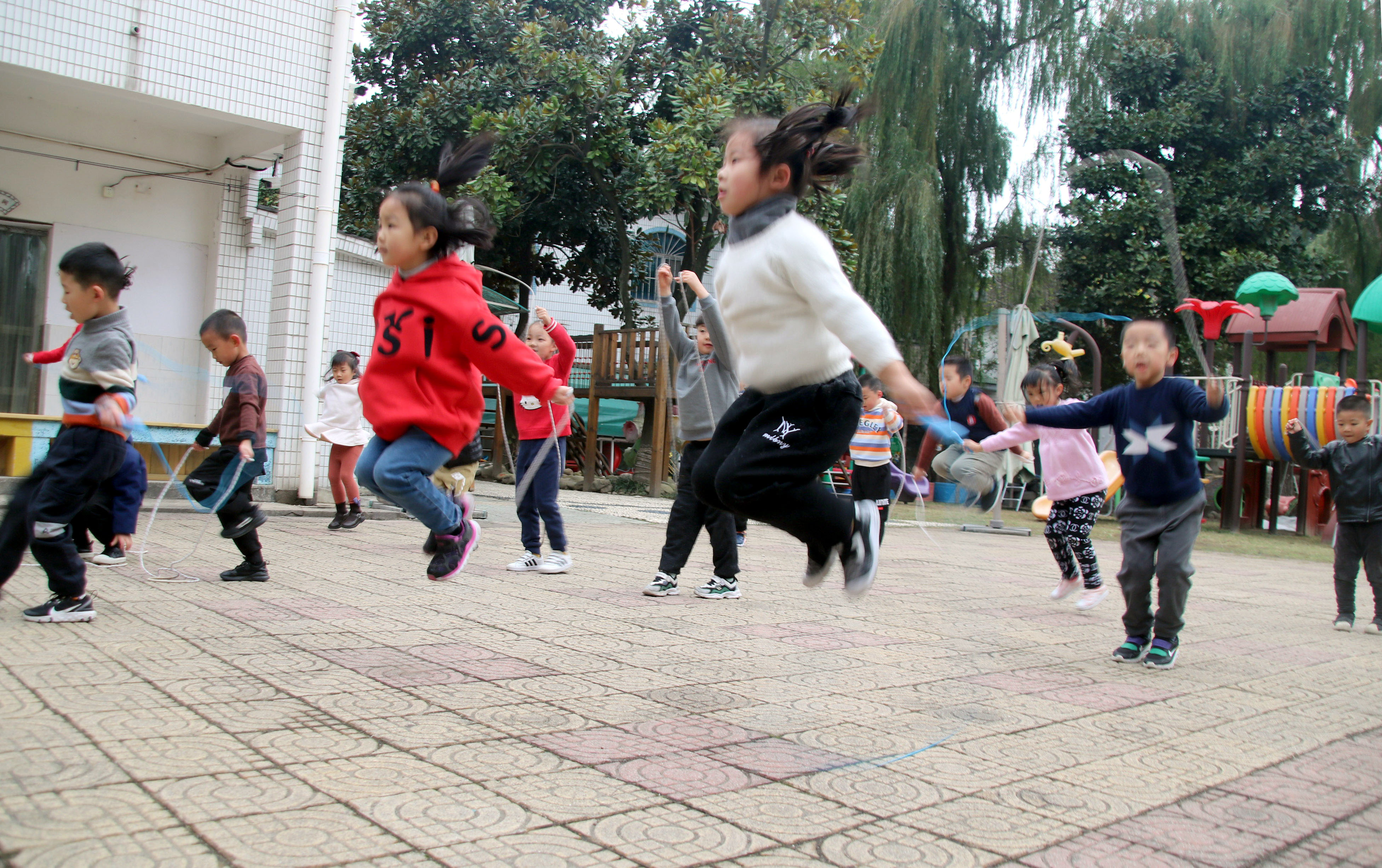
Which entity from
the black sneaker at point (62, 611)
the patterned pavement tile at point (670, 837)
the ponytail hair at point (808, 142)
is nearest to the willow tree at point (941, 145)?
the ponytail hair at point (808, 142)

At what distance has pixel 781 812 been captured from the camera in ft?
7.79

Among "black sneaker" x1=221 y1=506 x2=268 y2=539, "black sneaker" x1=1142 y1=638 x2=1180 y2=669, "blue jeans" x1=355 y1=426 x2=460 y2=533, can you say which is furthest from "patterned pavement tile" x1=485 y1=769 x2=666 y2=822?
"black sneaker" x1=221 y1=506 x2=268 y2=539

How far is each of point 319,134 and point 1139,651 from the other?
9091mm

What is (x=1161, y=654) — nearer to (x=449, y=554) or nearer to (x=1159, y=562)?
(x=1159, y=562)

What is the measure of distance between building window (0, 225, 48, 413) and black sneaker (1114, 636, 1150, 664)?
10406 mm

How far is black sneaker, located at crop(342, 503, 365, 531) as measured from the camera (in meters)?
8.84

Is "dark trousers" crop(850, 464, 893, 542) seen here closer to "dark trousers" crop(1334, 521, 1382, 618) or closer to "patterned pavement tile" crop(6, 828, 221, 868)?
"dark trousers" crop(1334, 521, 1382, 618)

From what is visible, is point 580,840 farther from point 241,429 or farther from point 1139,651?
point 241,429

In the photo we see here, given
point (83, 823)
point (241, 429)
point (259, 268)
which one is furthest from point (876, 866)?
point (259, 268)

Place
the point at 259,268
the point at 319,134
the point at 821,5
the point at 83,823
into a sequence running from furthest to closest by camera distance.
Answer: the point at 821,5 < the point at 259,268 < the point at 319,134 < the point at 83,823

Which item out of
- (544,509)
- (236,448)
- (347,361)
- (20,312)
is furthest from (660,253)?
(236,448)

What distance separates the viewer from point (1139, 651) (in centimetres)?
458

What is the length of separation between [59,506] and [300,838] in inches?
109

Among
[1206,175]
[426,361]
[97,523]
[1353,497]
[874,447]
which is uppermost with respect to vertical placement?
[1206,175]
